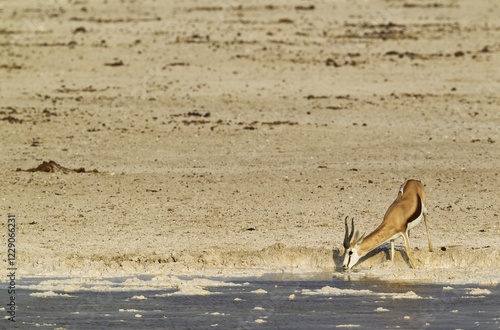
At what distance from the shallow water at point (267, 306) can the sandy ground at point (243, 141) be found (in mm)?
590

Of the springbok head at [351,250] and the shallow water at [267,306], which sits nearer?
the shallow water at [267,306]

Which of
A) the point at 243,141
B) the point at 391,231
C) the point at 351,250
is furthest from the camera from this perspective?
the point at 243,141

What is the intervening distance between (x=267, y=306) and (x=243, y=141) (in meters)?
7.92

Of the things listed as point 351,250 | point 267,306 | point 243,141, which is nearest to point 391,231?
point 351,250

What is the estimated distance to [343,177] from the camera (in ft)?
46.6

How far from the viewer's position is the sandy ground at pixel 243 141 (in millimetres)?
10984

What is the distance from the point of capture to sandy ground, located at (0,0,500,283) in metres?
11.0

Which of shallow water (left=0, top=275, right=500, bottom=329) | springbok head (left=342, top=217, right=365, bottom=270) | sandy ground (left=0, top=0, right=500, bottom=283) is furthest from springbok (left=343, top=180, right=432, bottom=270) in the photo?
shallow water (left=0, top=275, right=500, bottom=329)

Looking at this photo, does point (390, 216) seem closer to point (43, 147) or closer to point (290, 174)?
point (290, 174)

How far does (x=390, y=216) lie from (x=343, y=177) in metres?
3.69

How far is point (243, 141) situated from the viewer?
54.9ft

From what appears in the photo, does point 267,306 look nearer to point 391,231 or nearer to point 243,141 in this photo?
point 391,231

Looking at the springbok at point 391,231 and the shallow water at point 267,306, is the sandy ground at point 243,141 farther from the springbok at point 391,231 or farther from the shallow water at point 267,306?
the shallow water at point 267,306

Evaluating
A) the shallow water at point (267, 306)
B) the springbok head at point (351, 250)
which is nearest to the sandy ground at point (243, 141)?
the springbok head at point (351, 250)
